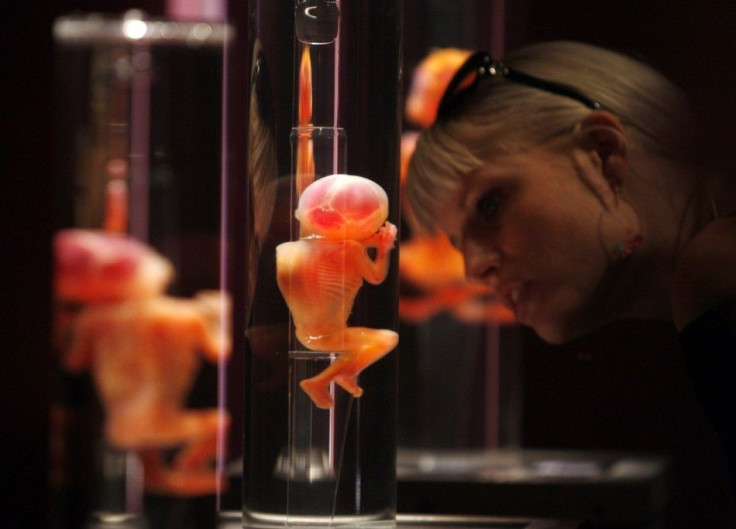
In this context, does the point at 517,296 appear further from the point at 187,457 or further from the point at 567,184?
the point at 187,457

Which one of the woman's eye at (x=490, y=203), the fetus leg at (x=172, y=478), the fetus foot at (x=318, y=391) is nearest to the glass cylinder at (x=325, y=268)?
the fetus foot at (x=318, y=391)

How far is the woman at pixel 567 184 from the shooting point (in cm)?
99

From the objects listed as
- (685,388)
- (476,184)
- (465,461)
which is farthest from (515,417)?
(476,184)

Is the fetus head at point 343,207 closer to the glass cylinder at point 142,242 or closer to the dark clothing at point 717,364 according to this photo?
the dark clothing at point 717,364

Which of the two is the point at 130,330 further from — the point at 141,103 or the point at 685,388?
the point at 685,388

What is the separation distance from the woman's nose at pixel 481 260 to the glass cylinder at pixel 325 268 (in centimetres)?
15

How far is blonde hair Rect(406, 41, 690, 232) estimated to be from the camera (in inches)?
39.6

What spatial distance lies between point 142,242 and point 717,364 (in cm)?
75

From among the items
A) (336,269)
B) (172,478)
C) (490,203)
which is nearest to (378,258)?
(336,269)

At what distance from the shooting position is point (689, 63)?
1.10 m

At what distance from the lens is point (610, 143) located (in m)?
0.99

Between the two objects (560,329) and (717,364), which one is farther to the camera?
(560,329)

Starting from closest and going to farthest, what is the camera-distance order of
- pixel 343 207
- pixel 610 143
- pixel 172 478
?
pixel 343 207
pixel 610 143
pixel 172 478

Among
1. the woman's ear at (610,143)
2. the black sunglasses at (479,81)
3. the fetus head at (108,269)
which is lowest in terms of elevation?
the fetus head at (108,269)
